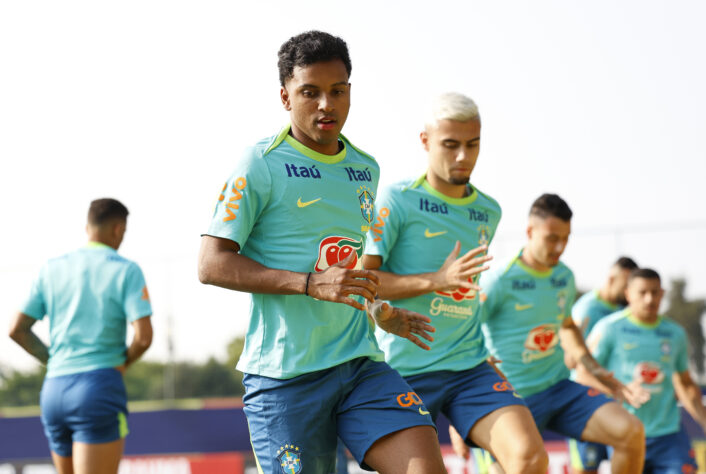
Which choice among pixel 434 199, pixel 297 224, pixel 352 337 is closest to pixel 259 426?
pixel 352 337

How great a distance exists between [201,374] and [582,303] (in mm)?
8626

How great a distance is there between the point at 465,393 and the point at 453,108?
1503mm

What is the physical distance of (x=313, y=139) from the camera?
3480 millimetres

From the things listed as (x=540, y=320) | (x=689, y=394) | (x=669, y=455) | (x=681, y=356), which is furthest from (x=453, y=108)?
(x=689, y=394)

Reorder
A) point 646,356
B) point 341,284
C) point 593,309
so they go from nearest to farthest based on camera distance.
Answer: point 341,284 → point 646,356 → point 593,309

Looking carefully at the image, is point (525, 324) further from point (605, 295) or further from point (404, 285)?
point (605, 295)

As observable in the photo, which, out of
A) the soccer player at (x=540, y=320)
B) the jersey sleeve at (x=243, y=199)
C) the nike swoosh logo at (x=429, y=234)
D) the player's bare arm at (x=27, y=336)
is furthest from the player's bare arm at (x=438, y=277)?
the player's bare arm at (x=27, y=336)

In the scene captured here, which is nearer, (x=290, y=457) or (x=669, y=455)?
(x=290, y=457)

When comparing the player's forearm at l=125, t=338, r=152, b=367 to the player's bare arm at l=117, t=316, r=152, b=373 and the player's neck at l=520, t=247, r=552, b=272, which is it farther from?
the player's neck at l=520, t=247, r=552, b=272

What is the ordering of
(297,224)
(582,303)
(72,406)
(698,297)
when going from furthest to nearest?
(698,297), (582,303), (72,406), (297,224)

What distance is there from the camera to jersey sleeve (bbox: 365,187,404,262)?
187 inches

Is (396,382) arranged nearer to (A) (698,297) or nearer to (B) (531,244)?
(B) (531,244)

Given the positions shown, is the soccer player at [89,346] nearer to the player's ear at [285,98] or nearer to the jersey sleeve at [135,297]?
the jersey sleeve at [135,297]

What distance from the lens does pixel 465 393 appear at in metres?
4.66
